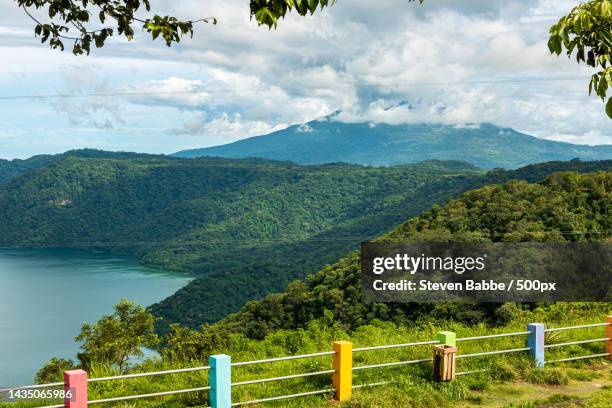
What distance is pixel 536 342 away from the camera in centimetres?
801

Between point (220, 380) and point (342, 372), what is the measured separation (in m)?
1.42

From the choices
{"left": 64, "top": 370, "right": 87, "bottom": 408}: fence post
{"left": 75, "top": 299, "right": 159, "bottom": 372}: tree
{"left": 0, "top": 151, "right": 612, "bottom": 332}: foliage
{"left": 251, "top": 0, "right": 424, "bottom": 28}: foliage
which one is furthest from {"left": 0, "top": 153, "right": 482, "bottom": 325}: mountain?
{"left": 251, "top": 0, "right": 424, "bottom": 28}: foliage

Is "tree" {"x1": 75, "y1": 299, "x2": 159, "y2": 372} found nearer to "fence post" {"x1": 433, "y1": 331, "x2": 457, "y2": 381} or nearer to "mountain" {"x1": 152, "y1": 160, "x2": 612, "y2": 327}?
"fence post" {"x1": 433, "y1": 331, "x2": 457, "y2": 381}

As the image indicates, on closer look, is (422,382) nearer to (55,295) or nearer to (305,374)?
(305,374)

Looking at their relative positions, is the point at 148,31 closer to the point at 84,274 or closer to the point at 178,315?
the point at 178,315

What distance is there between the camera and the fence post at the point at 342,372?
6.83 metres

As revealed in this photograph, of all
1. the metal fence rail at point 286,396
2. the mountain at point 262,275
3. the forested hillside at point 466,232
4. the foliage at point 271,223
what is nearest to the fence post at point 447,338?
the metal fence rail at point 286,396

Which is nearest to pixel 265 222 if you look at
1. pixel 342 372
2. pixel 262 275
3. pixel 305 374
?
pixel 262 275

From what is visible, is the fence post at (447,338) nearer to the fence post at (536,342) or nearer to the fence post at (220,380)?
the fence post at (536,342)

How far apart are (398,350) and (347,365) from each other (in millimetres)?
1820

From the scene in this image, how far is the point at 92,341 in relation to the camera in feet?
72.1

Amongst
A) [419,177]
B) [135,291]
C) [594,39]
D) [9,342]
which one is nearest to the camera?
[594,39]

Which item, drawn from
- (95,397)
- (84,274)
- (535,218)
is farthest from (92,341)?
(84,274)

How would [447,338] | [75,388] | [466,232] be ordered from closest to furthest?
[75,388]
[447,338]
[466,232]
